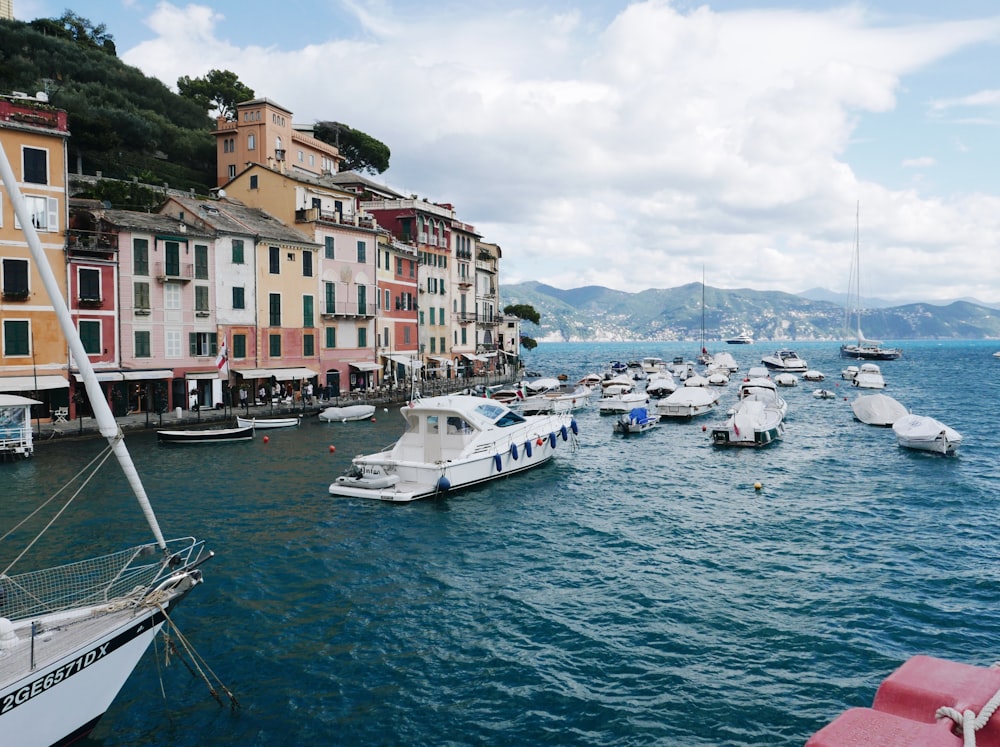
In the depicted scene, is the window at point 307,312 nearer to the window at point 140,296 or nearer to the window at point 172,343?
the window at point 172,343

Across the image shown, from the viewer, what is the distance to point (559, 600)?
17906 millimetres

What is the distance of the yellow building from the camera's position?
40.0 meters

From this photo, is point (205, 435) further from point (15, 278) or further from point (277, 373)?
point (15, 278)

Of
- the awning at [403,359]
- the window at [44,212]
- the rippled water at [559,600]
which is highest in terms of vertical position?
the window at [44,212]

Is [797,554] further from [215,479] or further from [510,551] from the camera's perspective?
[215,479]

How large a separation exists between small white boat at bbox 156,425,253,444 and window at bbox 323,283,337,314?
18919 mm

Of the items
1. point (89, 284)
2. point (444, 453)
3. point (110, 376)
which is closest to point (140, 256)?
point (89, 284)

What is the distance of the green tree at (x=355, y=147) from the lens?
94625 mm

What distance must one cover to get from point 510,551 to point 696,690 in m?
9.36

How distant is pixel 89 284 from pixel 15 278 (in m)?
3.91

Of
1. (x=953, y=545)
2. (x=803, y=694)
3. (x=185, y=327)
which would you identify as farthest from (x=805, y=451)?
(x=185, y=327)

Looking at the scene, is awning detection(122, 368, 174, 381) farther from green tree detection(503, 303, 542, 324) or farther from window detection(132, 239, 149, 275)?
green tree detection(503, 303, 542, 324)

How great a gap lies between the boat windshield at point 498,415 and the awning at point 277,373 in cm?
2623

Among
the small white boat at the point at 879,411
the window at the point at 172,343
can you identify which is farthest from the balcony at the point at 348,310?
the small white boat at the point at 879,411
